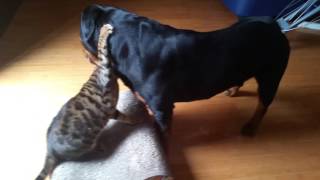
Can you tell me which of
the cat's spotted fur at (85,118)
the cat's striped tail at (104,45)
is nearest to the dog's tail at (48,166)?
the cat's spotted fur at (85,118)

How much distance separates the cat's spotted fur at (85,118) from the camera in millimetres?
1170

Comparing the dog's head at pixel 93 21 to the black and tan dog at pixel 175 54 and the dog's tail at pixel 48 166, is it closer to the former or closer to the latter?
the black and tan dog at pixel 175 54

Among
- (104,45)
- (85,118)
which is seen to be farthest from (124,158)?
(104,45)

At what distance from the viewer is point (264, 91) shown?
134cm

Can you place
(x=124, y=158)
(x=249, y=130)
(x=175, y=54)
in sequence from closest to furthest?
1. (x=175, y=54)
2. (x=124, y=158)
3. (x=249, y=130)

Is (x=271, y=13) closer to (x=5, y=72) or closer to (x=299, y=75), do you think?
(x=299, y=75)

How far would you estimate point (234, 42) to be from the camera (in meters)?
1.19

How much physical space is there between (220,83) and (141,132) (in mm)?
326

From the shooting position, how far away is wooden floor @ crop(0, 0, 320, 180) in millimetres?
1347

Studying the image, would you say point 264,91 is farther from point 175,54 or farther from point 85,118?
point 85,118

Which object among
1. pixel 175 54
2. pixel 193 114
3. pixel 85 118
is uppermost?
pixel 175 54

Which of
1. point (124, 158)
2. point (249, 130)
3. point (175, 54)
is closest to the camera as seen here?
point (175, 54)

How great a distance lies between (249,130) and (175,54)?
50 cm

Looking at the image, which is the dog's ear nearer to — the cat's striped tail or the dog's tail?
the cat's striped tail
